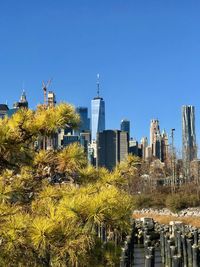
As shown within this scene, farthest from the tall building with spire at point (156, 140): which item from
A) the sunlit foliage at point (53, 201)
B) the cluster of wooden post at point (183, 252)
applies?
the sunlit foliage at point (53, 201)

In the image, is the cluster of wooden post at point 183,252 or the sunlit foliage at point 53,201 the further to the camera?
the cluster of wooden post at point 183,252

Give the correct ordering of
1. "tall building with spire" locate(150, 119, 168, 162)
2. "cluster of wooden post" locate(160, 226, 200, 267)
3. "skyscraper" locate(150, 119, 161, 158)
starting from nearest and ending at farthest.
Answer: "cluster of wooden post" locate(160, 226, 200, 267)
"tall building with spire" locate(150, 119, 168, 162)
"skyscraper" locate(150, 119, 161, 158)

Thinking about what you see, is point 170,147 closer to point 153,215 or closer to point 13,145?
point 153,215

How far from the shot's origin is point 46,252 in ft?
15.9

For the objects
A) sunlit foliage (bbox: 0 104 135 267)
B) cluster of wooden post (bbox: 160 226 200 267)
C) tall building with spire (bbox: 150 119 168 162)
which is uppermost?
tall building with spire (bbox: 150 119 168 162)

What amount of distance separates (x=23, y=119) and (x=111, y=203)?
1.84 meters

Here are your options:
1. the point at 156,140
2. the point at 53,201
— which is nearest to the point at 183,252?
the point at 53,201

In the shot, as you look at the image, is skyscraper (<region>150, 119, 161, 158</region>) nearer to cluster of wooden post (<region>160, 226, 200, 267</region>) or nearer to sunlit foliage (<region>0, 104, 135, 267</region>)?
cluster of wooden post (<region>160, 226, 200, 267</region>)

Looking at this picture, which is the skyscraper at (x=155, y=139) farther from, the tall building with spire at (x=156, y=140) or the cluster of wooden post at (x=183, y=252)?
the cluster of wooden post at (x=183, y=252)

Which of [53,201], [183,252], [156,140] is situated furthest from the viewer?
[156,140]

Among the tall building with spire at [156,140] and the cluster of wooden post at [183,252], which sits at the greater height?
the tall building with spire at [156,140]

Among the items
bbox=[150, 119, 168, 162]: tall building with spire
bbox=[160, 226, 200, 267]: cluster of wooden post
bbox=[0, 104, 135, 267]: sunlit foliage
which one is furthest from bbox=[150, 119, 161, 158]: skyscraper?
bbox=[0, 104, 135, 267]: sunlit foliage

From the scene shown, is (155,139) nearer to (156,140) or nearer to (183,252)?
(156,140)

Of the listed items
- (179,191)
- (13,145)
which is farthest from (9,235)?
(179,191)
